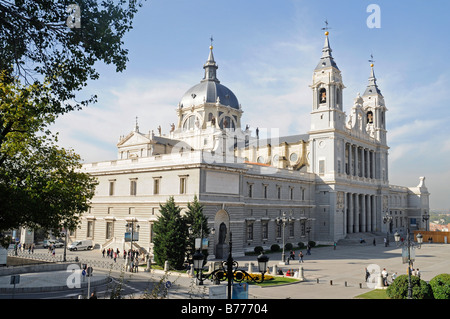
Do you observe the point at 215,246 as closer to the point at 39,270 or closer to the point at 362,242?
the point at 39,270

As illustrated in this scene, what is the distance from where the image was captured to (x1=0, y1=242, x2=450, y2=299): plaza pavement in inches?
995

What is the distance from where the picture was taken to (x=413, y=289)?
22625 millimetres

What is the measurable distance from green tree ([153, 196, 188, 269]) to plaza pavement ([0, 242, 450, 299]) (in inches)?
64.7

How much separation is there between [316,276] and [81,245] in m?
29.2

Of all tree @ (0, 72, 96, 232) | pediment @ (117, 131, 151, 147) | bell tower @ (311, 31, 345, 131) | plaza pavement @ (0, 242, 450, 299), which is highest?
bell tower @ (311, 31, 345, 131)

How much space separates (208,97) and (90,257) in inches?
1915

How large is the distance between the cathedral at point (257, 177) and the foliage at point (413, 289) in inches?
701

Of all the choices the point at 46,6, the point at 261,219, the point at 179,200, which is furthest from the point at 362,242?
the point at 46,6

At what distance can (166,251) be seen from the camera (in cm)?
3481

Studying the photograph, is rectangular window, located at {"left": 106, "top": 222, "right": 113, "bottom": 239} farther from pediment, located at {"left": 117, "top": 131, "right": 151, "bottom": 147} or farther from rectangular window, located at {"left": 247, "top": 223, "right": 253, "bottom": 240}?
pediment, located at {"left": 117, "top": 131, "right": 151, "bottom": 147}

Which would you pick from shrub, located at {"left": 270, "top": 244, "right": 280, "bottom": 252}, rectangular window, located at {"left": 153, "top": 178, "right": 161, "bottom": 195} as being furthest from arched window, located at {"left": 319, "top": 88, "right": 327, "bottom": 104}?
rectangular window, located at {"left": 153, "top": 178, "right": 161, "bottom": 195}

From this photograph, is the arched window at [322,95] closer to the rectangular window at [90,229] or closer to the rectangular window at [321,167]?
the rectangular window at [321,167]

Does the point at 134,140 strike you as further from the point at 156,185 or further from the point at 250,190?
the point at 250,190
